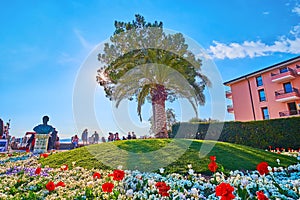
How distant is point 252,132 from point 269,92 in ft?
56.0

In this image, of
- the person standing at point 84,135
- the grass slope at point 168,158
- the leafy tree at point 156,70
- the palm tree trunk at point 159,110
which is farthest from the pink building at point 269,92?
the grass slope at point 168,158

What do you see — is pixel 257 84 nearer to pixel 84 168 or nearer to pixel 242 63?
pixel 242 63

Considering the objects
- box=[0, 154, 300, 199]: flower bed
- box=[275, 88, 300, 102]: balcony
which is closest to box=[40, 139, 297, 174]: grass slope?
box=[0, 154, 300, 199]: flower bed

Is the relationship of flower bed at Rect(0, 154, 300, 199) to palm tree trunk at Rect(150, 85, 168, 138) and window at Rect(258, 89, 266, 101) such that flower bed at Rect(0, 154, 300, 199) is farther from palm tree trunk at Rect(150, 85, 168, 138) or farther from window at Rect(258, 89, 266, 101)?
window at Rect(258, 89, 266, 101)

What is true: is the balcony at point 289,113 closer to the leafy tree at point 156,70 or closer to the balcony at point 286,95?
the balcony at point 286,95

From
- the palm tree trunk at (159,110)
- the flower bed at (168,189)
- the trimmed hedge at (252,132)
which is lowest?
the flower bed at (168,189)

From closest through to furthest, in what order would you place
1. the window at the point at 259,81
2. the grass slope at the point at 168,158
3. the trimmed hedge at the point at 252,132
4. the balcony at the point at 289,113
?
the grass slope at the point at 168,158, the trimmed hedge at the point at 252,132, the balcony at the point at 289,113, the window at the point at 259,81

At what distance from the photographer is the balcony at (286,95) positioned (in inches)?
909

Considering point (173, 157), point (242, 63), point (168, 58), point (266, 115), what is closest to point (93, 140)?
point (168, 58)

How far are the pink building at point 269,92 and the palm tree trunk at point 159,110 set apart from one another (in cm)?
1860

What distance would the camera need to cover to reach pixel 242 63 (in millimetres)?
11688

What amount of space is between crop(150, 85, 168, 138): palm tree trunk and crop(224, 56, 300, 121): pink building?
732 inches

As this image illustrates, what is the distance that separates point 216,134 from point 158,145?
797cm

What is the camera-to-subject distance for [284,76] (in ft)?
76.7
